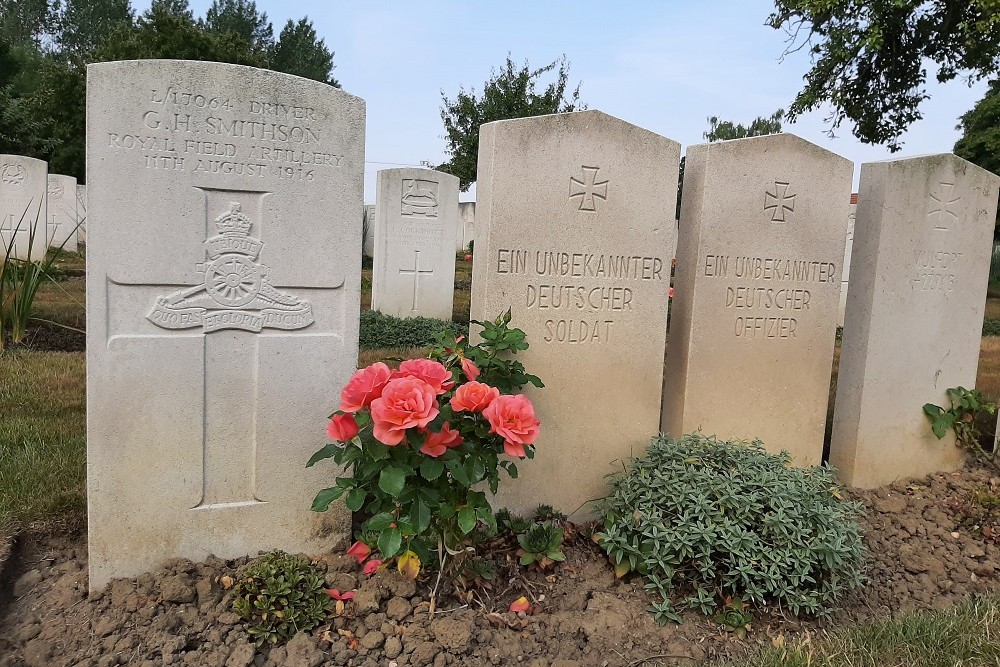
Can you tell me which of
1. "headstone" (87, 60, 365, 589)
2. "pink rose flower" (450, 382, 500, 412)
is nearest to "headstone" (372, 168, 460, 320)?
"headstone" (87, 60, 365, 589)

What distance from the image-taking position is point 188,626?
258cm

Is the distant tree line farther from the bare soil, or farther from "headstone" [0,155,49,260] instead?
the bare soil

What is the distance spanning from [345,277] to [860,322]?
3008 mm

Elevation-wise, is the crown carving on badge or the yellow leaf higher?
the crown carving on badge

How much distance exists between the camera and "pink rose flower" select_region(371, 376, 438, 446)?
7.64 ft

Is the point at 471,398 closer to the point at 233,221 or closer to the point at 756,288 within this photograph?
the point at 233,221

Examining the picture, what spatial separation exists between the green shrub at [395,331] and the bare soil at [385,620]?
4.55 meters

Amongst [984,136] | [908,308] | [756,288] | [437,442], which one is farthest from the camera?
[984,136]

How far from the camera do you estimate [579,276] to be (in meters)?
3.52

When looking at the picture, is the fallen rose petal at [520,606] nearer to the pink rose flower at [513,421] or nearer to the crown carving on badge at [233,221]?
the pink rose flower at [513,421]

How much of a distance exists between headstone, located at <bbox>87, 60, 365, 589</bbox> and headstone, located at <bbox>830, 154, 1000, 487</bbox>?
9.74ft

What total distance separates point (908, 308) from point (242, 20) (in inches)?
1696

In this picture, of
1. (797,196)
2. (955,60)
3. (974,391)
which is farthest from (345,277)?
(955,60)

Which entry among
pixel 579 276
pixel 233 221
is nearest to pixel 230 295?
pixel 233 221
